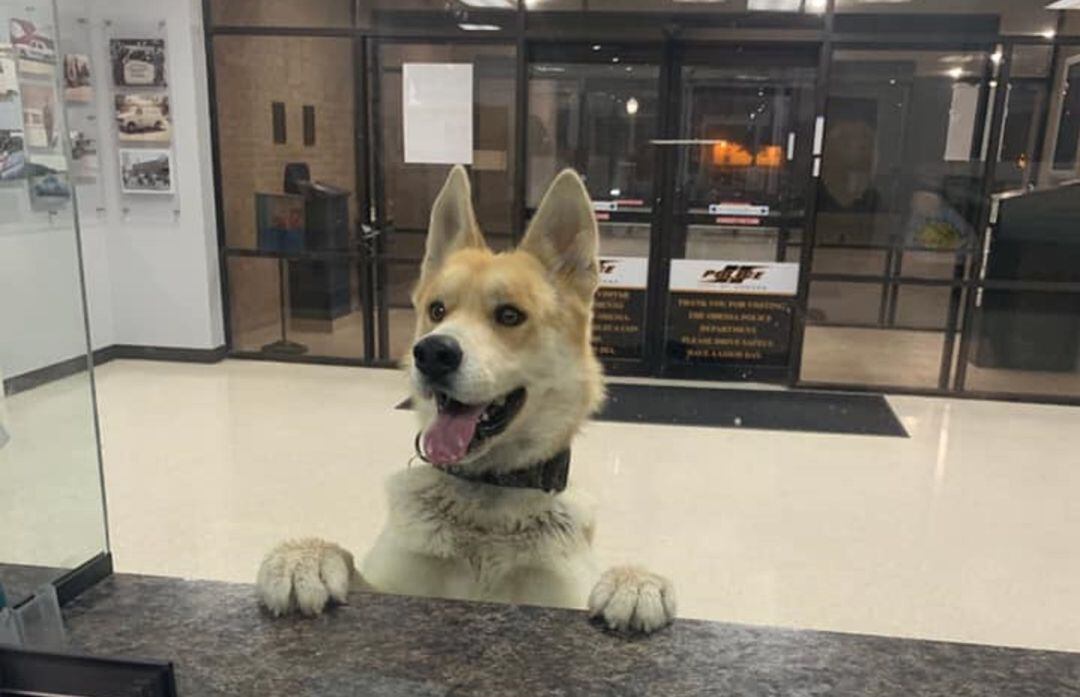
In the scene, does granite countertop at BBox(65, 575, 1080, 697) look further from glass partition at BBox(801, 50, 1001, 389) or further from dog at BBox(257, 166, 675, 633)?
glass partition at BBox(801, 50, 1001, 389)

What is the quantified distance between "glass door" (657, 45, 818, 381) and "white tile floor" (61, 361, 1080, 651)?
1.19 m

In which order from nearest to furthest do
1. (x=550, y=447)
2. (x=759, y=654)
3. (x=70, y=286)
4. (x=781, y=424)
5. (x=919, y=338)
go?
(x=759, y=654), (x=70, y=286), (x=550, y=447), (x=781, y=424), (x=919, y=338)

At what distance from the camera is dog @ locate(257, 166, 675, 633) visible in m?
1.40

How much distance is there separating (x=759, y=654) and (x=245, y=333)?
6.27m

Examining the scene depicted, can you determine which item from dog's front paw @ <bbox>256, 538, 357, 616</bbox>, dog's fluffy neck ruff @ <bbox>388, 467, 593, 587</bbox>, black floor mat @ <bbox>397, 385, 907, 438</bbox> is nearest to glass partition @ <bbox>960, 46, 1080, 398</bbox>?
black floor mat @ <bbox>397, 385, 907, 438</bbox>

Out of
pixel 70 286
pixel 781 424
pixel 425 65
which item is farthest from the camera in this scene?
pixel 425 65

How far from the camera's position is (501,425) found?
4.86ft

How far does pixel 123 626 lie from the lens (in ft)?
3.43

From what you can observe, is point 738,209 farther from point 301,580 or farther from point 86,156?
point 301,580

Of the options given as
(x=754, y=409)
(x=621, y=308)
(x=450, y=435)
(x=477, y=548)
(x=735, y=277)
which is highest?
(x=450, y=435)

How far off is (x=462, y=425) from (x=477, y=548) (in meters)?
0.21

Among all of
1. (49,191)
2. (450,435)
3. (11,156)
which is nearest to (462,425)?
(450,435)

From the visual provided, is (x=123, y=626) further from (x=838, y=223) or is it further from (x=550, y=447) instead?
(x=838, y=223)

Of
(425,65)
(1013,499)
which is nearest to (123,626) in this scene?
(1013,499)
